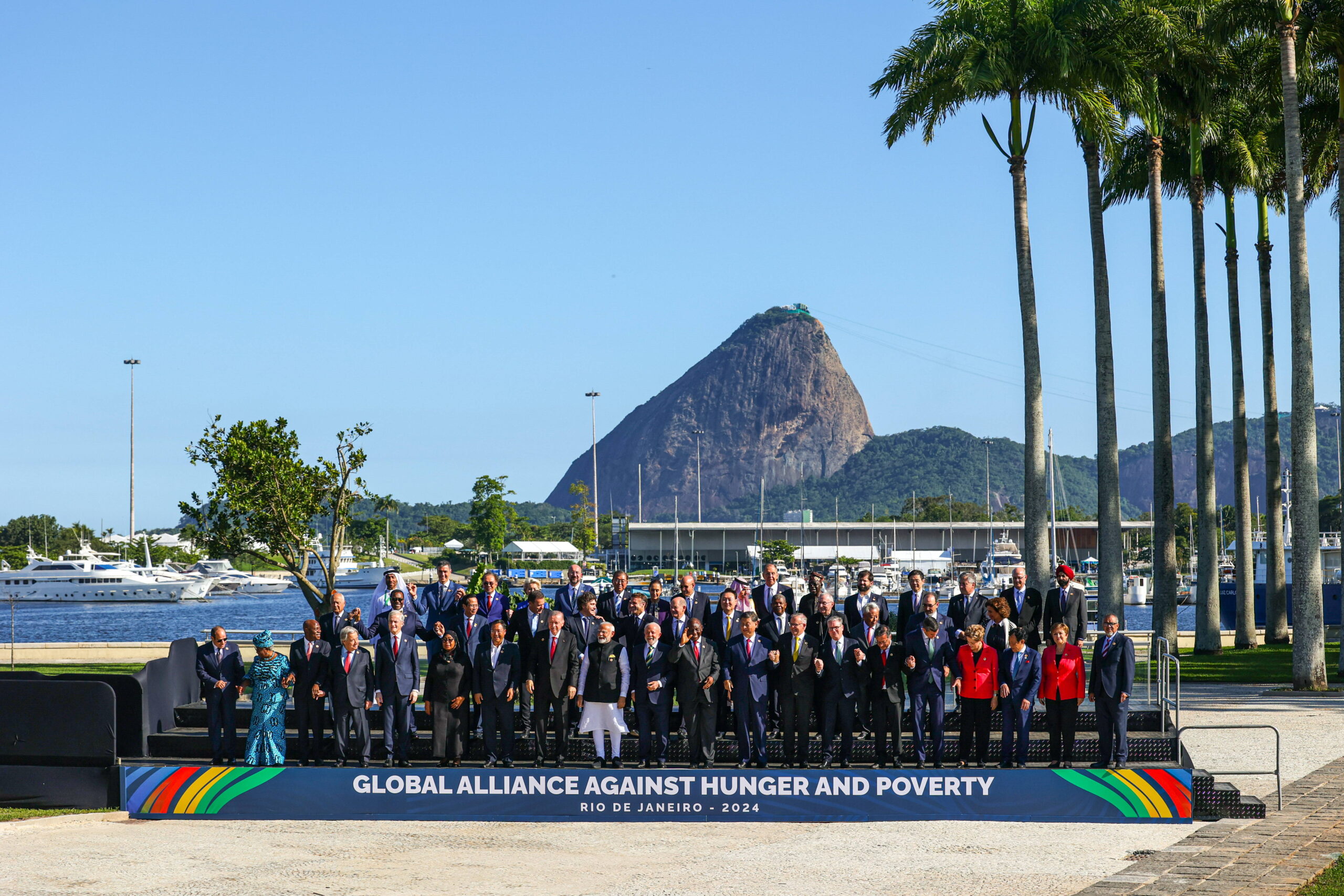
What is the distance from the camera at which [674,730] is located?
48.9 feet

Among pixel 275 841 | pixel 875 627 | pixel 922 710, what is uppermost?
pixel 875 627

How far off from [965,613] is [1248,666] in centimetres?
1822

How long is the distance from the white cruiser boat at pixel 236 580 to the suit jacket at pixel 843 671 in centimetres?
11643

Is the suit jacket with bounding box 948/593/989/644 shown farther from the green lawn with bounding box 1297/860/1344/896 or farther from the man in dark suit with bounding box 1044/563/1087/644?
the green lawn with bounding box 1297/860/1344/896

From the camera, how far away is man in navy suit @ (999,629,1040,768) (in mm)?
13812

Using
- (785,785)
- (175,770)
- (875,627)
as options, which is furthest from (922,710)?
(175,770)

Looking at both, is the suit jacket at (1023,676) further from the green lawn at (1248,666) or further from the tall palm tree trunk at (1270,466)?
the tall palm tree trunk at (1270,466)

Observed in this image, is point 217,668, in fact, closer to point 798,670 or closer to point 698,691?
point 698,691

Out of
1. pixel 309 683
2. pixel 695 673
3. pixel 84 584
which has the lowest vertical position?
pixel 84 584

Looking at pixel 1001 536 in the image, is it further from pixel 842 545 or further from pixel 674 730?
pixel 674 730

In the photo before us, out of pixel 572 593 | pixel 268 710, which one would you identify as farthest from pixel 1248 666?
pixel 268 710

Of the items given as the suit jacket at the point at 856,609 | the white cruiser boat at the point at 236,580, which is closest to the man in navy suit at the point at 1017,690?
the suit jacket at the point at 856,609

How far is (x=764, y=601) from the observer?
15930mm

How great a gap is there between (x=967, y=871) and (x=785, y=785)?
2901 mm
